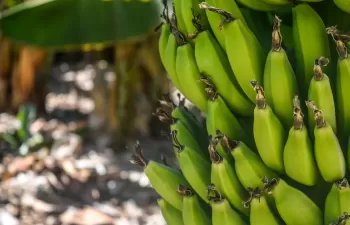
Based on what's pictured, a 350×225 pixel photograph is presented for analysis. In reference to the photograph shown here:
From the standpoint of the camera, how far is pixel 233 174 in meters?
0.79

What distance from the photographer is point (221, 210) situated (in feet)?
2.55

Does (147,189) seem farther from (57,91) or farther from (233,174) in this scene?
(233,174)

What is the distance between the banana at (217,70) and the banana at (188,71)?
0.02 m

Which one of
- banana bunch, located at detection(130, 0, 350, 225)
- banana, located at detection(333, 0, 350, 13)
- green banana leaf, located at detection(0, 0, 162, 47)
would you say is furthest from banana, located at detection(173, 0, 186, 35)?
green banana leaf, located at detection(0, 0, 162, 47)

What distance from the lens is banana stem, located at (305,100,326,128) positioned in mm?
691

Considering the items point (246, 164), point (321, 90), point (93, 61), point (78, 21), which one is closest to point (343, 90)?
point (321, 90)

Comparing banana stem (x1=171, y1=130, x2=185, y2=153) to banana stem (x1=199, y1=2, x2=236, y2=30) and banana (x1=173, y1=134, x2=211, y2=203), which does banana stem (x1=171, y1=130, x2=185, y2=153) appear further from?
banana stem (x1=199, y1=2, x2=236, y2=30)

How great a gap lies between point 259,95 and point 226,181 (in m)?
0.13

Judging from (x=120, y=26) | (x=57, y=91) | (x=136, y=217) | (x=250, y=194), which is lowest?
(x=57, y=91)

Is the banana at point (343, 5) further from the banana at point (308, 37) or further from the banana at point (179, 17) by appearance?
the banana at point (179, 17)

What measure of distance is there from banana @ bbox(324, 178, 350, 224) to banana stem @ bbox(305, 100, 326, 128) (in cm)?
8

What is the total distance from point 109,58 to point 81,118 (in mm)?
601

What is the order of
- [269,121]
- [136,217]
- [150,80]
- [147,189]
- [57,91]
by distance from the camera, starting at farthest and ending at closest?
[57,91] < [150,80] < [147,189] < [136,217] < [269,121]

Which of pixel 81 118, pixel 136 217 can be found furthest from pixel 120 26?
pixel 81 118
